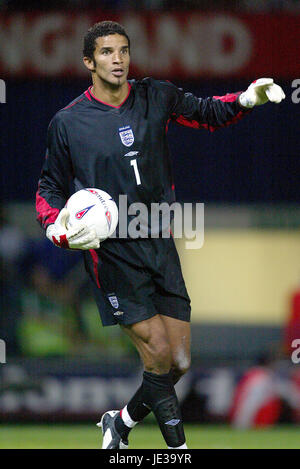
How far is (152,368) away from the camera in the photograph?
5.23 metres

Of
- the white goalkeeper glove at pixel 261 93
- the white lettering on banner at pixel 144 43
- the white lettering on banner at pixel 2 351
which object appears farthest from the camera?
the white lettering on banner at pixel 144 43

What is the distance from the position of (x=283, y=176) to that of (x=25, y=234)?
3032 millimetres

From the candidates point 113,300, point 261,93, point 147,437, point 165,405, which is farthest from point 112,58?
point 147,437

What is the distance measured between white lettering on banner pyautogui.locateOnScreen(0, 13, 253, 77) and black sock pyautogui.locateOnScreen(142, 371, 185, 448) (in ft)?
17.7

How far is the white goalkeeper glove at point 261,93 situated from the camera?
523 centimetres

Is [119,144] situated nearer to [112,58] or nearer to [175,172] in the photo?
[112,58]

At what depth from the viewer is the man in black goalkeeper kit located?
17.3 feet

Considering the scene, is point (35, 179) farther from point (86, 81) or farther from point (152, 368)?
point (152, 368)

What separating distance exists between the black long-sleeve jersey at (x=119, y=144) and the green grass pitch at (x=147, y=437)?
6.86ft

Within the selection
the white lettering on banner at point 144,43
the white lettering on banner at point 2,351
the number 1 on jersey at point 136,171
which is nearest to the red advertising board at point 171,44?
the white lettering on banner at point 144,43

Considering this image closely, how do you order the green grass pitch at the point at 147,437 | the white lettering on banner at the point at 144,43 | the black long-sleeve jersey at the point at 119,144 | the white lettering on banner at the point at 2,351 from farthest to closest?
the white lettering on banner at the point at 144,43 < the white lettering on banner at the point at 2,351 < the green grass pitch at the point at 147,437 < the black long-sleeve jersey at the point at 119,144

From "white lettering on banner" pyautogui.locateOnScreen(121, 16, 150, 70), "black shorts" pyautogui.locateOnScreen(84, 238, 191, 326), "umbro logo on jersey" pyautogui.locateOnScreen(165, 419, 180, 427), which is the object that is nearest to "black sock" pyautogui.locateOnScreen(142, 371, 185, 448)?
"umbro logo on jersey" pyautogui.locateOnScreen(165, 419, 180, 427)

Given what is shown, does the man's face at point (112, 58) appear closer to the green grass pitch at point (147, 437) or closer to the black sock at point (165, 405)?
the black sock at point (165, 405)

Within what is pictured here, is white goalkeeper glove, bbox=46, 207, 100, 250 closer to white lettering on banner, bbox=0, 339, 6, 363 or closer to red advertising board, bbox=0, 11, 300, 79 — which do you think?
white lettering on banner, bbox=0, 339, 6, 363
